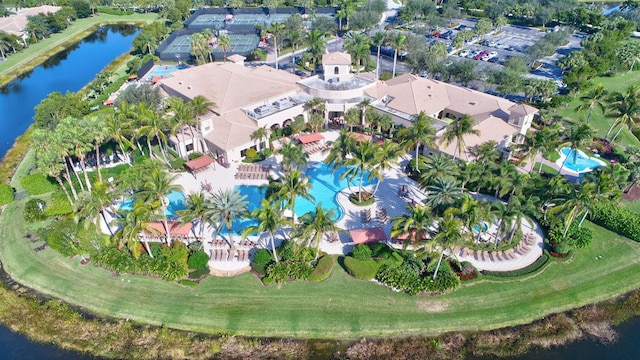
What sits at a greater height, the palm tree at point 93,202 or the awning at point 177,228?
the palm tree at point 93,202

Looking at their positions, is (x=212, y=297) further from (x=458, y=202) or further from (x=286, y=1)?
(x=286, y=1)

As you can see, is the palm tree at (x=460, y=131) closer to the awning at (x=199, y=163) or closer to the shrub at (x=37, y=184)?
the awning at (x=199, y=163)

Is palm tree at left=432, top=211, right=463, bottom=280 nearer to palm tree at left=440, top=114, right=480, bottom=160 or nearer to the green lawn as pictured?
palm tree at left=440, top=114, right=480, bottom=160

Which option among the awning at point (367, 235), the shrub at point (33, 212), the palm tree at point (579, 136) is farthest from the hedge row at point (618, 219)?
the shrub at point (33, 212)

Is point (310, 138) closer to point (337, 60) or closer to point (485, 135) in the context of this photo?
point (337, 60)

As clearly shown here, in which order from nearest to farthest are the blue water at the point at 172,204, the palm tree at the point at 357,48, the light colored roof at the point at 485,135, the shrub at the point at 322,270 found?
→ the shrub at the point at 322,270
the blue water at the point at 172,204
the light colored roof at the point at 485,135
the palm tree at the point at 357,48

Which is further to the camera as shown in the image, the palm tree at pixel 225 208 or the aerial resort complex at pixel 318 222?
the palm tree at pixel 225 208
